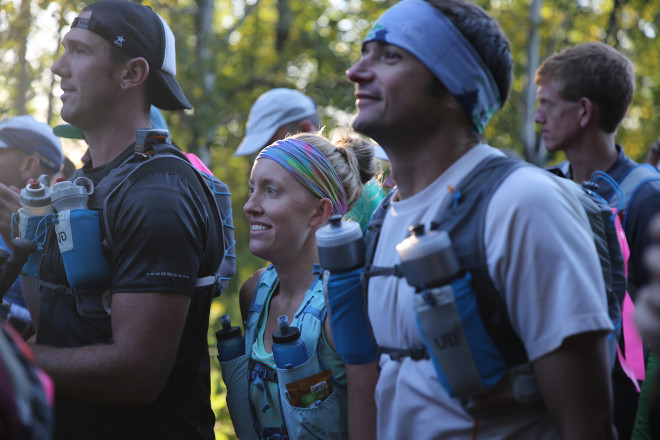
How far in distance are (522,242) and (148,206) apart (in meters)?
1.41

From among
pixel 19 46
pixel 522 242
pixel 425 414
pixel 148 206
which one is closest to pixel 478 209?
pixel 522 242

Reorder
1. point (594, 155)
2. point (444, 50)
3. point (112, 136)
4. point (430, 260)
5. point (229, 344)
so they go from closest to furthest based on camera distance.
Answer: point (430, 260)
point (444, 50)
point (112, 136)
point (229, 344)
point (594, 155)

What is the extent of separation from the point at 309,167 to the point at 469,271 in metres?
1.65

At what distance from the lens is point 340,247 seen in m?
2.36

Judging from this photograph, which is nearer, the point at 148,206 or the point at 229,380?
the point at 148,206

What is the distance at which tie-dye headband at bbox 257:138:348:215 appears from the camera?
11.5ft

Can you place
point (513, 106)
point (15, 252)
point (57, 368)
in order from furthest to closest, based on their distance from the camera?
1. point (513, 106)
2. point (15, 252)
3. point (57, 368)

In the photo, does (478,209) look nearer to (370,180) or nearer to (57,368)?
(57,368)

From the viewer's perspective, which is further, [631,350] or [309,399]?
[631,350]

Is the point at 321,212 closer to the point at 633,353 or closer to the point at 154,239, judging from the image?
the point at 154,239

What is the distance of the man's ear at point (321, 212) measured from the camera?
354 cm

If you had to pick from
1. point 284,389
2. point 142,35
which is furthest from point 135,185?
Result: point 284,389

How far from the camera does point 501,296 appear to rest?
2.03 meters

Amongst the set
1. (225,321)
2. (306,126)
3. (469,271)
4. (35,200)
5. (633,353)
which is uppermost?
(35,200)
